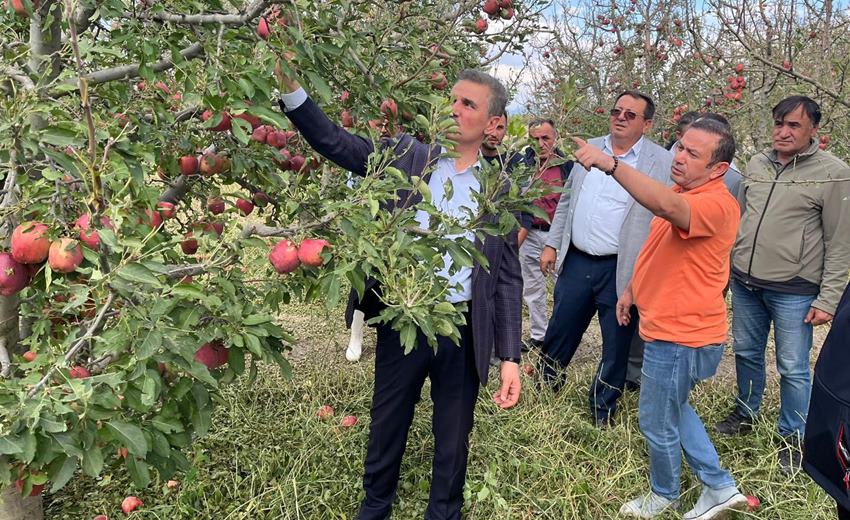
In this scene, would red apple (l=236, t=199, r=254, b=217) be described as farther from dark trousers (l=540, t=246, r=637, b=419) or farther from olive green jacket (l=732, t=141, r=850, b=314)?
olive green jacket (l=732, t=141, r=850, b=314)

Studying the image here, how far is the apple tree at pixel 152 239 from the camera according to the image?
3.69 feet

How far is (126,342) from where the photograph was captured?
1.24m

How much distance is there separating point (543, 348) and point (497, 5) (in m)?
1.86

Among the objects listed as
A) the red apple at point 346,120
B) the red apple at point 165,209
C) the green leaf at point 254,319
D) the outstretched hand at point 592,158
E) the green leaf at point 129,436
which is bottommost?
the green leaf at point 129,436

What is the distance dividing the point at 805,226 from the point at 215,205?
248 cm

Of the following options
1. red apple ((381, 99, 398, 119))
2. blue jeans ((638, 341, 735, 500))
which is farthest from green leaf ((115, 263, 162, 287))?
blue jeans ((638, 341, 735, 500))

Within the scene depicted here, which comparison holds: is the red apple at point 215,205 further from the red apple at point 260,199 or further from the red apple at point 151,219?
the red apple at point 151,219

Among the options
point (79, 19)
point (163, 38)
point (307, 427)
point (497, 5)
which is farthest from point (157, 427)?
point (497, 5)

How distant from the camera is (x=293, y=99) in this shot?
1.60 meters

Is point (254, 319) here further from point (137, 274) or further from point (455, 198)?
point (455, 198)

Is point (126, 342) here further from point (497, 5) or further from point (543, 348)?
point (543, 348)

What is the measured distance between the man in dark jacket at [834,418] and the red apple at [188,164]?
6.03ft

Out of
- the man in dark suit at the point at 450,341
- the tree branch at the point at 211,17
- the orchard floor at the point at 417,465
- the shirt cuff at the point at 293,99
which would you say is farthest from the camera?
the orchard floor at the point at 417,465

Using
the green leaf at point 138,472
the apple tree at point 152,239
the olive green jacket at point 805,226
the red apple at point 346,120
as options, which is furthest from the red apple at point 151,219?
the olive green jacket at point 805,226
